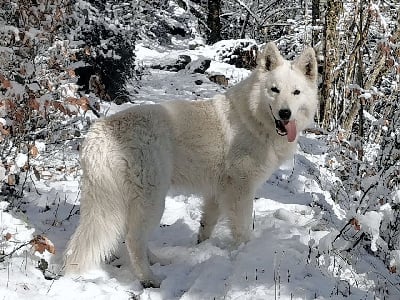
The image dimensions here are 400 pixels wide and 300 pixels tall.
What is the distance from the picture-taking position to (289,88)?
440 centimetres

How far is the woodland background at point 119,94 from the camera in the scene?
13.1 ft

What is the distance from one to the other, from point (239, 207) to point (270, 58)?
4.83 ft

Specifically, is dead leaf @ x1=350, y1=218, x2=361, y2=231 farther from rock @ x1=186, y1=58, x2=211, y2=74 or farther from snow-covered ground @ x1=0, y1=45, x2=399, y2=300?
rock @ x1=186, y1=58, x2=211, y2=74

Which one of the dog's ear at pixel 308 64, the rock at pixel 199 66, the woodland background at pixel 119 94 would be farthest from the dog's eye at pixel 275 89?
the rock at pixel 199 66

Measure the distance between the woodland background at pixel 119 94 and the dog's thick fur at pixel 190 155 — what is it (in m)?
0.59

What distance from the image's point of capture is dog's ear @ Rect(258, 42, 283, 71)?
452 centimetres

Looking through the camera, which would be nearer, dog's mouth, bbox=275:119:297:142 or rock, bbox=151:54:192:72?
dog's mouth, bbox=275:119:297:142

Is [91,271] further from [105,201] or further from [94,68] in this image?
[94,68]

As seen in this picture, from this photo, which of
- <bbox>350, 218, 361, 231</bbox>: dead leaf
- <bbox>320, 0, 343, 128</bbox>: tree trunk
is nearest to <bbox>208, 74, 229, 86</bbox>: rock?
<bbox>320, 0, 343, 128</bbox>: tree trunk

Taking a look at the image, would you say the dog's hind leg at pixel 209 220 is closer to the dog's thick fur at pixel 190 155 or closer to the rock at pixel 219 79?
the dog's thick fur at pixel 190 155

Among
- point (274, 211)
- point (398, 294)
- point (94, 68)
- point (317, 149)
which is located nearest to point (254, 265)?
point (398, 294)

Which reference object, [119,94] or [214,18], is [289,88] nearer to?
[119,94]

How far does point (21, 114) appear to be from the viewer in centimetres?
418

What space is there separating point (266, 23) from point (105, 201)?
17600 mm
